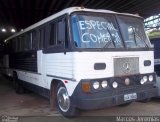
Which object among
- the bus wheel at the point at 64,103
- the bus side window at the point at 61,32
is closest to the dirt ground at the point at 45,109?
the bus wheel at the point at 64,103

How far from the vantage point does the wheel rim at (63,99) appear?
20.9 ft

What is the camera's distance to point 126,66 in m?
6.15

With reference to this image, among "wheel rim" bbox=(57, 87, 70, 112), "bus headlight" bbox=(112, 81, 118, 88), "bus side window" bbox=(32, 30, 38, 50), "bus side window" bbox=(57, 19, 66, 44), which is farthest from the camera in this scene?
"bus side window" bbox=(32, 30, 38, 50)

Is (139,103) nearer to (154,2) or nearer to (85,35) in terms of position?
(85,35)

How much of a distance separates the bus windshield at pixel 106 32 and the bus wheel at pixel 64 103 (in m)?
1.40

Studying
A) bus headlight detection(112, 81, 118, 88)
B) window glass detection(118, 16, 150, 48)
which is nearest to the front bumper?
bus headlight detection(112, 81, 118, 88)

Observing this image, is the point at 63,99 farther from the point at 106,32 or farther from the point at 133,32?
the point at 133,32

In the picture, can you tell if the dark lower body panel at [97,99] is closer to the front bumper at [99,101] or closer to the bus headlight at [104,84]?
the front bumper at [99,101]

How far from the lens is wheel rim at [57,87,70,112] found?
6.37 metres

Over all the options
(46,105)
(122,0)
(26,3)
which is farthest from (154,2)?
(46,105)

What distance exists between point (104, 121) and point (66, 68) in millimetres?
1574

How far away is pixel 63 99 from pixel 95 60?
4.87ft

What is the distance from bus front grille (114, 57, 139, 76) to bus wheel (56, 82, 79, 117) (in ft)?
4.38

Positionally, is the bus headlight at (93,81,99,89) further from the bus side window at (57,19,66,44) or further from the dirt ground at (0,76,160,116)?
the dirt ground at (0,76,160,116)
